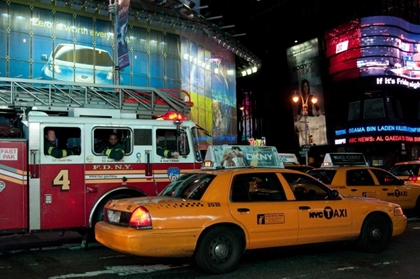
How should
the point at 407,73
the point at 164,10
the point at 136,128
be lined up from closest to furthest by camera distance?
the point at 136,128 → the point at 164,10 → the point at 407,73

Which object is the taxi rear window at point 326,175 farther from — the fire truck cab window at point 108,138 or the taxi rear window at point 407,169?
the fire truck cab window at point 108,138

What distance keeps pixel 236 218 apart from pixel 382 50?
3510 cm

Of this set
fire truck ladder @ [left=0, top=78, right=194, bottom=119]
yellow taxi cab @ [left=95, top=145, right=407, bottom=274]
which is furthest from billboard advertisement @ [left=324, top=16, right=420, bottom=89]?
yellow taxi cab @ [left=95, top=145, right=407, bottom=274]

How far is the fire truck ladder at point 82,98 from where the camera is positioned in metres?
8.80

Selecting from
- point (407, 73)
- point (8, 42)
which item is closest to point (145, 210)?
point (8, 42)

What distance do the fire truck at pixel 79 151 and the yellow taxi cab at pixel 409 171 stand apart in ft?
26.3

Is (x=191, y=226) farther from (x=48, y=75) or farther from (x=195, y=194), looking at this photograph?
(x=48, y=75)

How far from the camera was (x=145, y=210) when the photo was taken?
6.14 metres

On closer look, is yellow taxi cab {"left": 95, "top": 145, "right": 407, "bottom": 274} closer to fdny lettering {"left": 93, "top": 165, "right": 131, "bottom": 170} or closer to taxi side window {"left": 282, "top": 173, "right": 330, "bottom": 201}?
taxi side window {"left": 282, "top": 173, "right": 330, "bottom": 201}

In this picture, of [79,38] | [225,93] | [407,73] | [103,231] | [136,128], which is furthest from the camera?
[407,73]

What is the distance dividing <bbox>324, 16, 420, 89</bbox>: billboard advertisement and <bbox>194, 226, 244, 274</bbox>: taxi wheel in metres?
34.9

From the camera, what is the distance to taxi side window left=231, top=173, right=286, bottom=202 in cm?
686

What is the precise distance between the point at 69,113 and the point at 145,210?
3842 mm

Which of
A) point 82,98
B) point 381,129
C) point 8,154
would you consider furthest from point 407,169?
point 381,129
